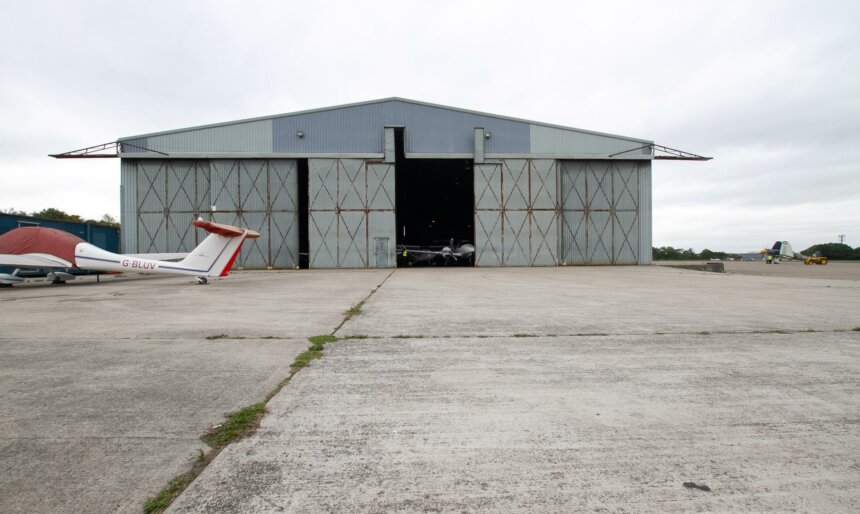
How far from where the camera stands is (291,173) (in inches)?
962

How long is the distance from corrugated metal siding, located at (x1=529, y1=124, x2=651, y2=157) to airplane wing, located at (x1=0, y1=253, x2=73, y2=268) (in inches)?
901

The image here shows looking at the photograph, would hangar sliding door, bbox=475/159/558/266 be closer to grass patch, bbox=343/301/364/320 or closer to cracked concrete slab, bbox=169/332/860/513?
grass patch, bbox=343/301/364/320

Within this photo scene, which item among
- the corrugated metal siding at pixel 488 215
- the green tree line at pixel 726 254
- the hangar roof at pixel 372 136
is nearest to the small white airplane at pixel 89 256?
the hangar roof at pixel 372 136

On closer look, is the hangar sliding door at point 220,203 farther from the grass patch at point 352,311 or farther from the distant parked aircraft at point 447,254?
the grass patch at point 352,311

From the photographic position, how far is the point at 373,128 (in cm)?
2434

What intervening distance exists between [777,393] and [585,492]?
2255 millimetres

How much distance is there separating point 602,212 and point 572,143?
187 inches

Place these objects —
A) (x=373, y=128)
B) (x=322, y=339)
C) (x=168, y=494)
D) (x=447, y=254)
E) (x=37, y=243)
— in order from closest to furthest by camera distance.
→ (x=168, y=494) < (x=322, y=339) < (x=37, y=243) < (x=373, y=128) < (x=447, y=254)

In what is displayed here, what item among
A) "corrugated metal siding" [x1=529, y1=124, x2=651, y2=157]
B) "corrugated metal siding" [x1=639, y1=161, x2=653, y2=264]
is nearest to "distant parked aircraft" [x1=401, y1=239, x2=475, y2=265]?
"corrugated metal siding" [x1=529, y1=124, x2=651, y2=157]

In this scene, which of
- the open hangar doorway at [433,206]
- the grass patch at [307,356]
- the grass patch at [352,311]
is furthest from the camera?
the open hangar doorway at [433,206]

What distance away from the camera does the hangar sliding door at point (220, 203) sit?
77.5 feet

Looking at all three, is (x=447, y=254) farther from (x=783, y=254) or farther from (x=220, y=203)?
(x=783, y=254)

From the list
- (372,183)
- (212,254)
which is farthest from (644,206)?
(212,254)

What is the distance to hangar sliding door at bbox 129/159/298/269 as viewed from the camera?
23.6 m
